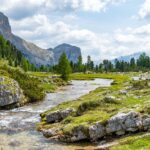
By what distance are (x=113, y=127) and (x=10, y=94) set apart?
32.1 metres

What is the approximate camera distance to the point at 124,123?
35.6m

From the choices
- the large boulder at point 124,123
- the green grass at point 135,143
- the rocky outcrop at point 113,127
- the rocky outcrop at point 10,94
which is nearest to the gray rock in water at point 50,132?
the rocky outcrop at point 113,127

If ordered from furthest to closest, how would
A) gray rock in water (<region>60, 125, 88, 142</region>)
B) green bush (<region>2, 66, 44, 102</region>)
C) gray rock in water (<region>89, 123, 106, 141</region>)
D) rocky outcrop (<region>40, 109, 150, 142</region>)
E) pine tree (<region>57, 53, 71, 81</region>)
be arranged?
pine tree (<region>57, 53, 71, 81</region>)
green bush (<region>2, 66, 44, 102</region>)
gray rock in water (<region>60, 125, 88, 142</region>)
gray rock in water (<region>89, 123, 106, 141</region>)
rocky outcrop (<region>40, 109, 150, 142</region>)

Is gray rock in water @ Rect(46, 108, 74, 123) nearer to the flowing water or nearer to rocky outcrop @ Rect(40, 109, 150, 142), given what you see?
the flowing water

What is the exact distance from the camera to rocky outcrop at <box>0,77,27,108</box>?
203 ft

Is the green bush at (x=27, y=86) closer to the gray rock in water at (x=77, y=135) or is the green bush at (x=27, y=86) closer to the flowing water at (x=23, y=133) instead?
the flowing water at (x=23, y=133)

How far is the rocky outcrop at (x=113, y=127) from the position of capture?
1387 inches

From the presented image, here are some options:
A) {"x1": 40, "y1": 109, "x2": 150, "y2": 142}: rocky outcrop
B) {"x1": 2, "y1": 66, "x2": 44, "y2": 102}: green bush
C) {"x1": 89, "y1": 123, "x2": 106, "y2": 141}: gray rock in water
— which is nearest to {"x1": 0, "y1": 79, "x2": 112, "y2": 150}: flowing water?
{"x1": 40, "y1": 109, "x2": 150, "y2": 142}: rocky outcrop

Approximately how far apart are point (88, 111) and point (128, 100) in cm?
677

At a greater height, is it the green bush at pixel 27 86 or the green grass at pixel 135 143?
the green bush at pixel 27 86

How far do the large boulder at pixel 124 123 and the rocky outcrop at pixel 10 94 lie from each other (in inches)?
1207

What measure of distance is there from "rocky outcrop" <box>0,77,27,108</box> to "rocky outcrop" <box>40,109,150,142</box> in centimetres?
2792

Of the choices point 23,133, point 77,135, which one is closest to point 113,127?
point 77,135

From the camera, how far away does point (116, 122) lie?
35.7m
